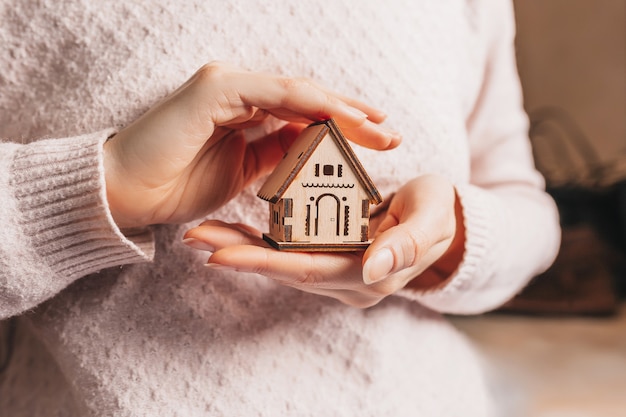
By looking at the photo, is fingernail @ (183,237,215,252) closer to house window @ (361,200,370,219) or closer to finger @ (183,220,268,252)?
finger @ (183,220,268,252)

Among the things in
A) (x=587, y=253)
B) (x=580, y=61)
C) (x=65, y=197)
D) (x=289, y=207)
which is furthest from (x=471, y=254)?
(x=580, y=61)

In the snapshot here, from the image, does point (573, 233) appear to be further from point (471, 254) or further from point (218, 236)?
point (218, 236)

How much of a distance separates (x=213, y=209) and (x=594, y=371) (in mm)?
871

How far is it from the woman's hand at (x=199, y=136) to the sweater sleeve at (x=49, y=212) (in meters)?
0.02

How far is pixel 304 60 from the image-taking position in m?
0.54

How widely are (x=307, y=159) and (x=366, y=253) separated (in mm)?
94

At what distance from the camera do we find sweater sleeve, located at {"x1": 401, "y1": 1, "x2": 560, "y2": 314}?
568 millimetres

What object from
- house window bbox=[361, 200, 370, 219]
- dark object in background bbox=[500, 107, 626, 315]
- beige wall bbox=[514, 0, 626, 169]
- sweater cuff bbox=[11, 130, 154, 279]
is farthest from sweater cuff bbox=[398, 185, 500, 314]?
beige wall bbox=[514, 0, 626, 169]

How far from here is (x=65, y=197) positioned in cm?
44

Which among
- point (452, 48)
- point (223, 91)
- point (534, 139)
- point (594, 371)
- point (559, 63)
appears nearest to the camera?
point (223, 91)

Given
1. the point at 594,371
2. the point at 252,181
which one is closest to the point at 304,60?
the point at 252,181

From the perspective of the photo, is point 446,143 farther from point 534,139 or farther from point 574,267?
point 534,139

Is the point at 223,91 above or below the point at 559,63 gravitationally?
above

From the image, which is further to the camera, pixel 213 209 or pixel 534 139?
pixel 534 139
